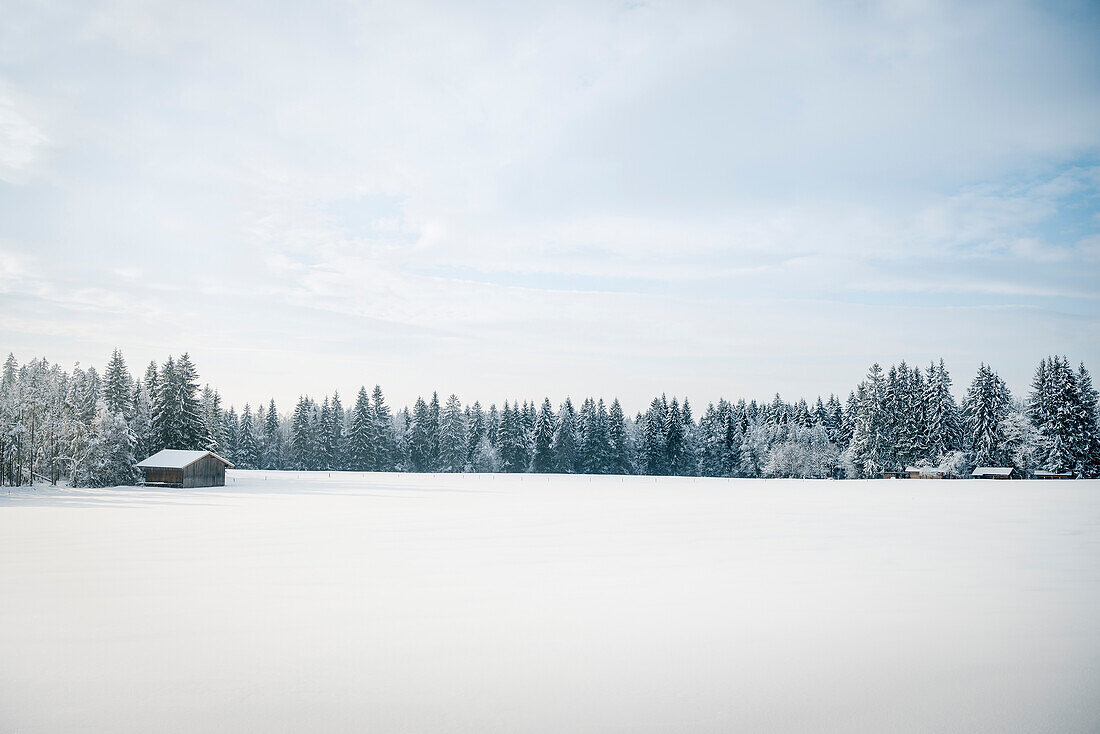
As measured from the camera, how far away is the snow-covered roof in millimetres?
77125

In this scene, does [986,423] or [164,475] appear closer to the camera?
[164,475]

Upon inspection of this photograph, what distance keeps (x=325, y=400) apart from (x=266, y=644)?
339 feet

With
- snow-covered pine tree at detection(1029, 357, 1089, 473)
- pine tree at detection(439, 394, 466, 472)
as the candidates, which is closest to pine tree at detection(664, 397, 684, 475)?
pine tree at detection(439, 394, 466, 472)

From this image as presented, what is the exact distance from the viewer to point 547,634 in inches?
432

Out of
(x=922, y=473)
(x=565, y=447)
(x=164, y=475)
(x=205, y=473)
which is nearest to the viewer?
(x=164, y=475)

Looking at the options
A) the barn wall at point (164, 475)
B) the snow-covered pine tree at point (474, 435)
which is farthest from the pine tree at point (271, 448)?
the barn wall at point (164, 475)

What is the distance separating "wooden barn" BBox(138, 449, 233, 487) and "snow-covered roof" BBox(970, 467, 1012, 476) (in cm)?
8610

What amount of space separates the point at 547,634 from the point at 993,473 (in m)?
85.8

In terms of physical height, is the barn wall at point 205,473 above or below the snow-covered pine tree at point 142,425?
below

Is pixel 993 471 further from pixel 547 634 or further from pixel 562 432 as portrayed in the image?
pixel 547 634

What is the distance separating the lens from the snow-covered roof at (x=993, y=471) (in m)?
77.1

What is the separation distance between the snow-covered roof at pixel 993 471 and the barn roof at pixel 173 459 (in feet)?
283

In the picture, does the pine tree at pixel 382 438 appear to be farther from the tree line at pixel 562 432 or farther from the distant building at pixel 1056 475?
the distant building at pixel 1056 475

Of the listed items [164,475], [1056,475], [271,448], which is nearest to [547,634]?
[164,475]
